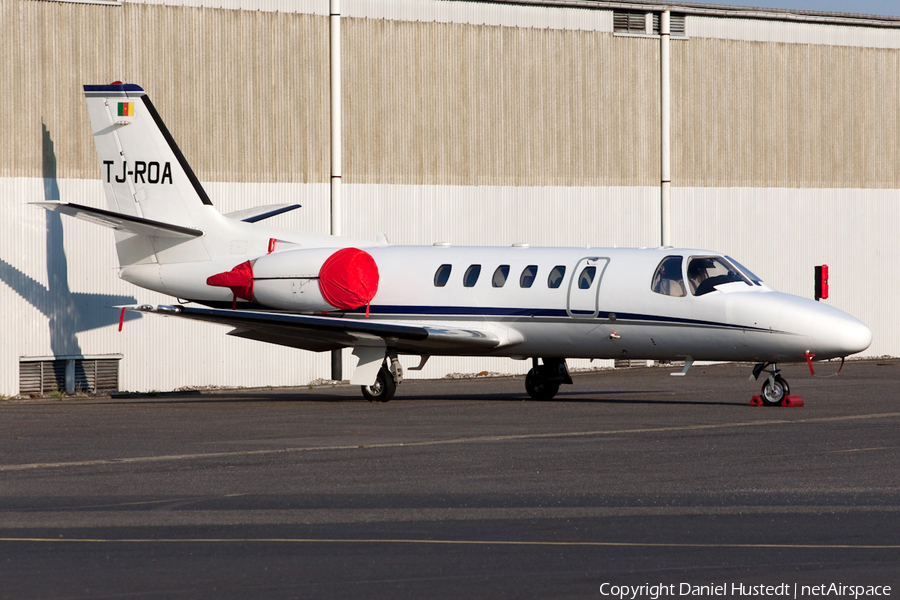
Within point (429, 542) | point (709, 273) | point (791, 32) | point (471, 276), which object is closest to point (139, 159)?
point (471, 276)

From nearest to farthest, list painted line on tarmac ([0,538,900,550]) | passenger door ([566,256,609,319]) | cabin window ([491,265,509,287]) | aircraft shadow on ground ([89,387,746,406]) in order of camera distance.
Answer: painted line on tarmac ([0,538,900,550]) → passenger door ([566,256,609,319]) → cabin window ([491,265,509,287]) → aircraft shadow on ground ([89,387,746,406])

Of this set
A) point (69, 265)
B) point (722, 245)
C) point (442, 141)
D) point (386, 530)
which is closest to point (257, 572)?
point (386, 530)

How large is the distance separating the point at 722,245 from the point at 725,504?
897 inches

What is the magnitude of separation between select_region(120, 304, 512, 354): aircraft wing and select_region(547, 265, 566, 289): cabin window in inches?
40.2

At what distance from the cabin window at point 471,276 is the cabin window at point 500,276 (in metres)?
0.32

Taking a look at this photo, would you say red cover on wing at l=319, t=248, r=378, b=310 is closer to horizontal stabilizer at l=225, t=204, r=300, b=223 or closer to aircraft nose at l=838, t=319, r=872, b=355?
horizontal stabilizer at l=225, t=204, r=300, b=223

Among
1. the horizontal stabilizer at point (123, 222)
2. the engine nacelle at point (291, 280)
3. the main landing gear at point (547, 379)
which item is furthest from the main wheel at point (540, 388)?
the horizontal stabilizer at point (123, 222)

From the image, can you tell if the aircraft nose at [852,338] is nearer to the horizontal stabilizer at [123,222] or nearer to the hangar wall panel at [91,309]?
the horizontal stabilizer at [123,222]

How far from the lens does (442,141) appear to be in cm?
2819

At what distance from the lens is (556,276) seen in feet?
66.2

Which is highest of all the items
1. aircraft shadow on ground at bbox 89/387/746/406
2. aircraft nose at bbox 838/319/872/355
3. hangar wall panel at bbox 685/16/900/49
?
hangar wall panel at bbox 685/16/900/49

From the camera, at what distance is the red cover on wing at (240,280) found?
21.9 metres

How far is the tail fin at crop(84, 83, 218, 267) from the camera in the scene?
881 inches

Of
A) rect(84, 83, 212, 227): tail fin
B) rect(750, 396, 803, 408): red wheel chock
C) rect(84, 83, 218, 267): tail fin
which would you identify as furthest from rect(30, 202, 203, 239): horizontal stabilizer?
rect(750, 396, 803, 408): red wheel chock
